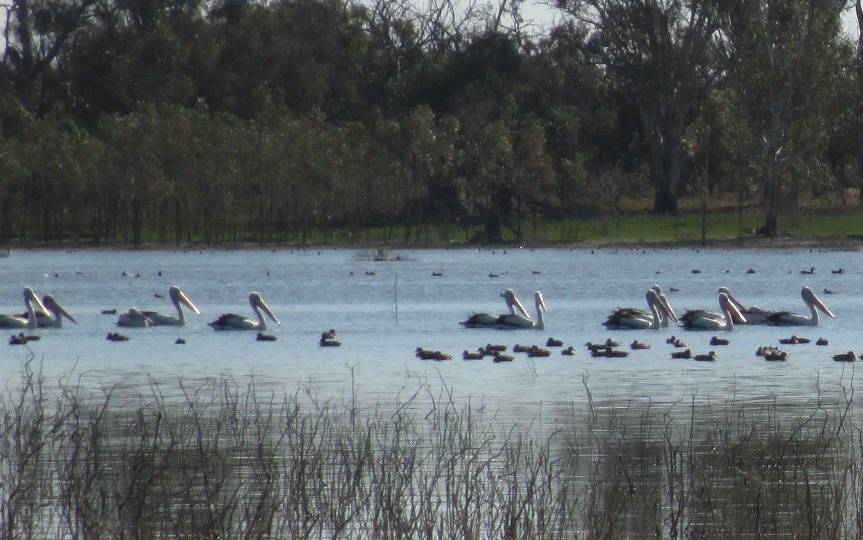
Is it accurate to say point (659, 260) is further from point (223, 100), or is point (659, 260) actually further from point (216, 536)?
point (216, 536)

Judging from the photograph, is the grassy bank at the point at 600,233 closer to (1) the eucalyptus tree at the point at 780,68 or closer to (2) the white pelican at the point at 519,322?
(1) the eucalyptus tree at the point at 780,68

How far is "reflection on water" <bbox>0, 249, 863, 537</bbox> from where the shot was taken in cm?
865

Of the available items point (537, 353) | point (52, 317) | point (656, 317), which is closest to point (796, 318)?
point (656, 317)

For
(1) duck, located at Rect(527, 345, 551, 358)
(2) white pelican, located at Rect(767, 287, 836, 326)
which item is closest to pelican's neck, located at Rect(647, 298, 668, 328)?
(2) white pelican, located at Rect(767, 287, 836, 326)

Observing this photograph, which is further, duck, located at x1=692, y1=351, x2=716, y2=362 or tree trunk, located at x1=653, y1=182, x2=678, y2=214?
tree trunk, located at x1=653, y1=182, x2=678, y2=214

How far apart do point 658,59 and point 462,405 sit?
5001cm

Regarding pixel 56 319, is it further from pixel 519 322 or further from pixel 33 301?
pixel 519 322

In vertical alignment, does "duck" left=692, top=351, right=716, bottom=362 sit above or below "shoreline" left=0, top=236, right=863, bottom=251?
below

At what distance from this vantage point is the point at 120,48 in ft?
239

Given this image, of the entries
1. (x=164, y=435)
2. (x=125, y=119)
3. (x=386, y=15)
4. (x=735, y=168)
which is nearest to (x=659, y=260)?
(x=735, y=168)

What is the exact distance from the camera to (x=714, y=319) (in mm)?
24391

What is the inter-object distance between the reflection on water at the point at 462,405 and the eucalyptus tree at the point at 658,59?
2072 centimetres

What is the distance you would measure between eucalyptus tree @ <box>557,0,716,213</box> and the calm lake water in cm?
1195

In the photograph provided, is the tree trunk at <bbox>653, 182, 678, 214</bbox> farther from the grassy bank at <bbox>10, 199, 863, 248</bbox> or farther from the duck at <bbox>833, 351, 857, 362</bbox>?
the duck at <bbox>833, 351, 857, 362</bbox>
